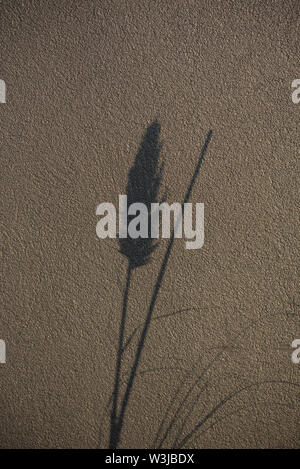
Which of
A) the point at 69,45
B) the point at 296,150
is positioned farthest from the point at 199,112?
the point at 69,45

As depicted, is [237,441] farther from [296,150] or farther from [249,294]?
[296,150]

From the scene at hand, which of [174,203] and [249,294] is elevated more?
[174,203]

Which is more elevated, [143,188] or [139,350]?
[143,188]

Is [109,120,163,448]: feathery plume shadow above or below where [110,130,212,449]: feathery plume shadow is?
above

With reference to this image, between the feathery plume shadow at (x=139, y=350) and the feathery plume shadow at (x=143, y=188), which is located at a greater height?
the feathery plume shadow at (x=143, y=188)

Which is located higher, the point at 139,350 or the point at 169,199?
the point at 169,199

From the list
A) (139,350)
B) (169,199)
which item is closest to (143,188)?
(169,199)

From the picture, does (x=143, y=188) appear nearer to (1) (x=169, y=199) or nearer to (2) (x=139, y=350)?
(1) (x=169, y=199)
